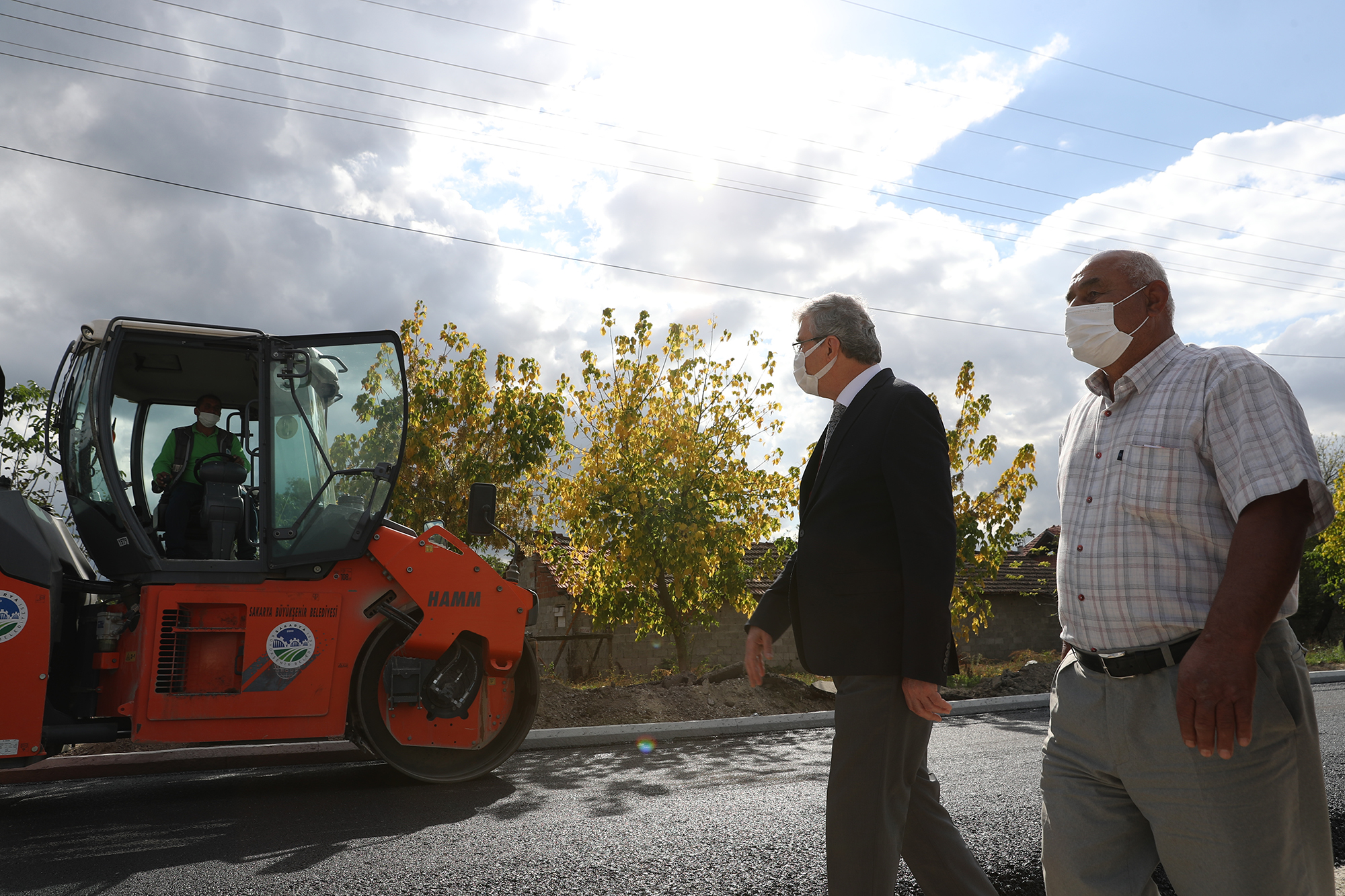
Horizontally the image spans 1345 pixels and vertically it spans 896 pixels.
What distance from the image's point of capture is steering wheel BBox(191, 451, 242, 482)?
6484 mm

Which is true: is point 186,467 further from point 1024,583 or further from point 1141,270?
point 1024,583

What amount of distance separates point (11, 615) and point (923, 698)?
5319 mm

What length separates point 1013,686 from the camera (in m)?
13.3

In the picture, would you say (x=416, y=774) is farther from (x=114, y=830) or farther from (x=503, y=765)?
(x=114, y=830)

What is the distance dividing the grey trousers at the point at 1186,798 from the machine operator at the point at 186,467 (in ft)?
18.6

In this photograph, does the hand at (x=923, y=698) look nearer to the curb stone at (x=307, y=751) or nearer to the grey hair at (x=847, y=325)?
the grey hair at (x=847, y=325)

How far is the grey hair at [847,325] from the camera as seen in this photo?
10.2ft

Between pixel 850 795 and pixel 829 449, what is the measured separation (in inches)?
41.3

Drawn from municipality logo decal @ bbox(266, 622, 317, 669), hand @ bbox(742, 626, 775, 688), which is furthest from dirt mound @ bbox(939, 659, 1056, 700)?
hand @ bbox(742, 626, 775, 688)

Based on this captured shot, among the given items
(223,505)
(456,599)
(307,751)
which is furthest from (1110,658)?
(307,751)

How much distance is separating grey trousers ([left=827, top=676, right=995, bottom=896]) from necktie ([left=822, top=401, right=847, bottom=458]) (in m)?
0.75

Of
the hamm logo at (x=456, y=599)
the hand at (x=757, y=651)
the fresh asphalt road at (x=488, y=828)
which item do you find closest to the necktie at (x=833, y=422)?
the hand at (x=757, y=651)

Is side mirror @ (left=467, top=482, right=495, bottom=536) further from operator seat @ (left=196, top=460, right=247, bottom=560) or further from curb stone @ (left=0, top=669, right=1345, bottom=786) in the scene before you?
curb stone @ (left=0, top=669, right=1345, bottom=786)

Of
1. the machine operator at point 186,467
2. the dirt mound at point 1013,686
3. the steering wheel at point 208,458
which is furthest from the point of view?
the dirt mound at point 1013,686
